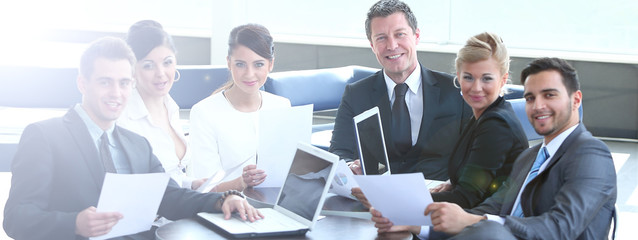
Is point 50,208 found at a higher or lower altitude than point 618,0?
lower

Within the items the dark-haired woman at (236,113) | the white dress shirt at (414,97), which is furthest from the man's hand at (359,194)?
the white dress shirt at (414,97)

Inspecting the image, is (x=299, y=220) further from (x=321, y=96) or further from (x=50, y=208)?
(x=321, y=96)

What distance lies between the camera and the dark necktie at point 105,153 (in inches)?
86.0

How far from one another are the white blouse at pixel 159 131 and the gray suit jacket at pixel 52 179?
501 millimetres

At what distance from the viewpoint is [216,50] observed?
8773 mm

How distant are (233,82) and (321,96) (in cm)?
239

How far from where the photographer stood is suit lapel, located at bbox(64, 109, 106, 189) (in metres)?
2.11

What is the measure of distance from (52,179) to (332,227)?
820 mm

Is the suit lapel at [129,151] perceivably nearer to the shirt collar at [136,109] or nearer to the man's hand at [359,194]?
the shirt collar at [136,109]

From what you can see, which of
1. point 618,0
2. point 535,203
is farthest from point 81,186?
point 618,0

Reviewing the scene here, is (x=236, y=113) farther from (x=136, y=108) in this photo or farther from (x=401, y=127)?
(x=401, y=127)

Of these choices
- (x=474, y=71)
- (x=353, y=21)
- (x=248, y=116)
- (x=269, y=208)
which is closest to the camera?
(x=269, y=208)

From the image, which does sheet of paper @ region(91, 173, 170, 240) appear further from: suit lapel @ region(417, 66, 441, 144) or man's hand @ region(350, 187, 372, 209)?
suit lapel @ region(417, 66, 441, 144)

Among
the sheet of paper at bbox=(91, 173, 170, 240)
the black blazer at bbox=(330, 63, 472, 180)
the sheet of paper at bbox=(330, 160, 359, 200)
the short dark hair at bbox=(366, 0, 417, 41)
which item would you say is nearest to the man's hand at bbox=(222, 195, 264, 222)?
the sheet of paper at bbox=(91, 173, 170, 240)
